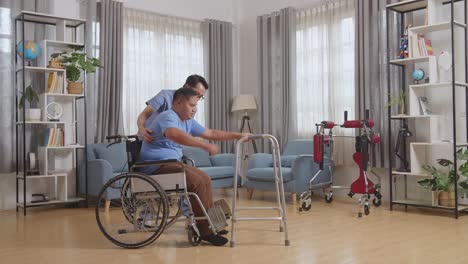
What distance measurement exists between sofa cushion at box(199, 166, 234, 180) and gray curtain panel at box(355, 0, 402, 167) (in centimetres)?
172

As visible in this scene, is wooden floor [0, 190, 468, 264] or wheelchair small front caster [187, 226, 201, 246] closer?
wooden floor [0, 190, 468, 264]

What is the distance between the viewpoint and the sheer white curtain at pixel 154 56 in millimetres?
6703

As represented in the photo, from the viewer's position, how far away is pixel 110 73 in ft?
20.9

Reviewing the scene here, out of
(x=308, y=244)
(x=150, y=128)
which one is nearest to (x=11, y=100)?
(x=150, y=128)

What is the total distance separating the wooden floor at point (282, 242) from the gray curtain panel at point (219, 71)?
2.69 metres

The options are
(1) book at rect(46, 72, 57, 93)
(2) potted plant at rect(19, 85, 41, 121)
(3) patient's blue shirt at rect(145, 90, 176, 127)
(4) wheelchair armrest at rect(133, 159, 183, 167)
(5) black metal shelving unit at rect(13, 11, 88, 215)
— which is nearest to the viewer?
(4) wheelchair armrest at rect(133, 159, 183, 167)

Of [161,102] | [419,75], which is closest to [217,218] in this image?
[161,102]

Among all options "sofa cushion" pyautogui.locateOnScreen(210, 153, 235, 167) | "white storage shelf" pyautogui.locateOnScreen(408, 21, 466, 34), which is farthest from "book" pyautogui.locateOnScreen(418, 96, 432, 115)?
"sofa cushion" pyautogui.locateOnScreen(210, 153, 235, 167)

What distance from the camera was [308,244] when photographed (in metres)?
3.70

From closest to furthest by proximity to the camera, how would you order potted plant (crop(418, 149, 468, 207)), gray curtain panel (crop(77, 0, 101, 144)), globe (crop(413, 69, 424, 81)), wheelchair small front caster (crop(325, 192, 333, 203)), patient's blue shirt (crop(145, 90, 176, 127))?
1. patient's blue shirt (crop(145, 90, 176, 127))
2. potted plant (crop(418, 149, 468, 207))
3. globe (crop(413, 69, 424, 81))
4. wheelchair small front caster (crop(325, 192, 333, 203))
5. gray curtain panel (crop(77, 0, 101, 144))

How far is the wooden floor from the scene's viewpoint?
10.8ft

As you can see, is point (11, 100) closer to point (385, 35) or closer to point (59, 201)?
point (59, 201)

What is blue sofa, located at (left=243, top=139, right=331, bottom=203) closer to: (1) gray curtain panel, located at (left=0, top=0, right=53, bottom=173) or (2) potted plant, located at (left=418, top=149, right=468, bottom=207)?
(2) potted plant, located at (left=418, top=149, right=468, bottom=207)

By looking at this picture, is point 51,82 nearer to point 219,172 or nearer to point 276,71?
point 219,172
